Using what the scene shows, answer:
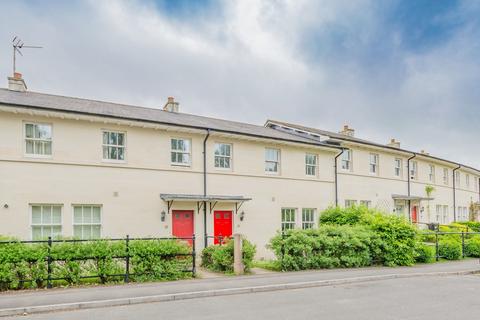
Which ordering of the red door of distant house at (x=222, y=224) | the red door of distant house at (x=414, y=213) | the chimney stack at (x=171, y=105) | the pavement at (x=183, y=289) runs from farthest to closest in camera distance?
the red door of distant house at (x=414, y=213) → the chimney stack at (x=171, y=105) → the red door of distant house at (x=222, y=224) → the pavement at (x=183, y=289)

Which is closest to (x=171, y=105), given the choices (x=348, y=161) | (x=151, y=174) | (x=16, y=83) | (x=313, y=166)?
(x=151, y=174)

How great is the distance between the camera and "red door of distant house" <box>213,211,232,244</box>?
755 inches

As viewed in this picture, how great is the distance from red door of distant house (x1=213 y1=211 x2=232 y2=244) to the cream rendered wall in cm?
28

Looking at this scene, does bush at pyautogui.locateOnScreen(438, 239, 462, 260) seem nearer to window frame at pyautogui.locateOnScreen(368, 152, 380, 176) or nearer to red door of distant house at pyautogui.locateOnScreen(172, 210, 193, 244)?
window frame at pyautogui.locateOnScreen(368, 152, 380, 176)

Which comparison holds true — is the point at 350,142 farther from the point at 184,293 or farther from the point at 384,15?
the point at 184,293

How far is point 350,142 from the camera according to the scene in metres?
25.6

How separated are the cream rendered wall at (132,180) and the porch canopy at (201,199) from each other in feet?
0.94

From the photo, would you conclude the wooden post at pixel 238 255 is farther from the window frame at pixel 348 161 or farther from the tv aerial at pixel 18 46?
the tv aerial at pixel 18 46

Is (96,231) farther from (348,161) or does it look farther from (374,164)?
(374,164)

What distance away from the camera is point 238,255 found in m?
14.2

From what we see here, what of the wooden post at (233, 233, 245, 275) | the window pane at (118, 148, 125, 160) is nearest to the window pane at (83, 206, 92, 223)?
the window pane at (118, 148, 125, 160)

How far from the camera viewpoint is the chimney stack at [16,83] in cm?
1827

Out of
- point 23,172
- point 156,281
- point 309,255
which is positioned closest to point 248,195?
point 309,255

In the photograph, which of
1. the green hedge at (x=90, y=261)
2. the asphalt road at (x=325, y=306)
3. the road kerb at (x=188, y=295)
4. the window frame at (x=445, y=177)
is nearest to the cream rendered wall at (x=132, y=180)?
the green hedge at (x=90, y=261)
